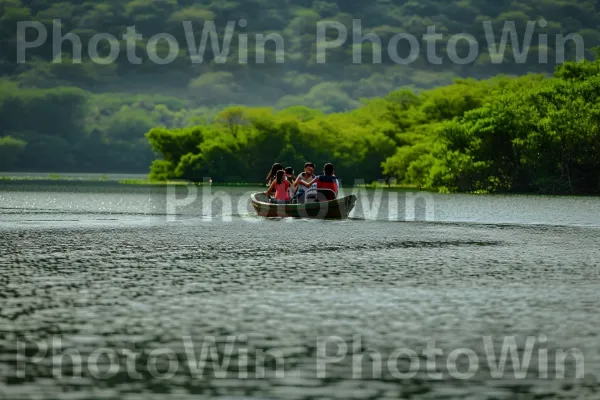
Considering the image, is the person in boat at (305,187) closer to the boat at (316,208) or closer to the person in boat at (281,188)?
the person in boat at (281,188)

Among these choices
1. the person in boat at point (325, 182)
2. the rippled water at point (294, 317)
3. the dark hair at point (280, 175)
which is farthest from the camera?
the dark hair at point (280, 175)

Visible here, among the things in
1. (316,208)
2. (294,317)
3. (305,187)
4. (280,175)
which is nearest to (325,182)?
(305,187)

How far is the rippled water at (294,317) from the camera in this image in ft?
35.3

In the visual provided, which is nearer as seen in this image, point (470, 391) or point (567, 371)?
point (470, 391)

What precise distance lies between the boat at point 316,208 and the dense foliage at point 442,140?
150 ft

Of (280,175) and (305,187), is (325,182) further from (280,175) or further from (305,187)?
(280,175)

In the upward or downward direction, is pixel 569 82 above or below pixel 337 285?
above

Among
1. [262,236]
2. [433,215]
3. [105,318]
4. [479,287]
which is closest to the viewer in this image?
[105,318]

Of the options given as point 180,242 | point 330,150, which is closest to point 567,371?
point 180,242

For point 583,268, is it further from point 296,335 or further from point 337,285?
point 296,335

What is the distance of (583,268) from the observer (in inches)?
923

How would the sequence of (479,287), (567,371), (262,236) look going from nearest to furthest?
(567,371), (479,287), (262,236)

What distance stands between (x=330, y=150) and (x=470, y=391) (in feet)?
420

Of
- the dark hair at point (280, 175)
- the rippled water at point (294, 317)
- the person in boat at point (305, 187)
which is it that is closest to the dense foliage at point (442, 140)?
the person in boat at point (305, 187)
